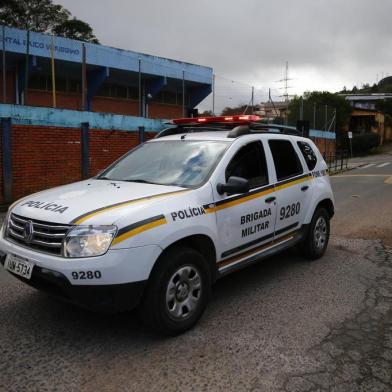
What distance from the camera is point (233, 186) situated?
3.96m

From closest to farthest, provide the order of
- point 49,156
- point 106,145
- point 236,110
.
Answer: point 49,156
point 106,145
point 236,110

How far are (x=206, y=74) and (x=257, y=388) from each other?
1193 inches

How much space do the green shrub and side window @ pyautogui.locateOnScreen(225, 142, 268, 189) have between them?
148ft

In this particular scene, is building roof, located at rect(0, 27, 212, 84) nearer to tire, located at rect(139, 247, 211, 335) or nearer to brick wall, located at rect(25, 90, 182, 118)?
brick wall, located at rect(25, 90, 182, 118)

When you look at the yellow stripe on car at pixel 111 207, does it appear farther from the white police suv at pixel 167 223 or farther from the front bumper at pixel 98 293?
the front bumper at pixel 98 293

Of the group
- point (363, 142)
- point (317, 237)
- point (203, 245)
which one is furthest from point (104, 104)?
point (363, 142)

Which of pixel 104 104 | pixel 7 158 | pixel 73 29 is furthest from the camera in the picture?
pixel 73 29

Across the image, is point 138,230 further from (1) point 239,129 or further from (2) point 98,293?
(1) point 239,129

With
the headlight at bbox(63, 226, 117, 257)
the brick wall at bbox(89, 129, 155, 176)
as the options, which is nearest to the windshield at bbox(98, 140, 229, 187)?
the headlight at bbox(63, 226, 117, 257)

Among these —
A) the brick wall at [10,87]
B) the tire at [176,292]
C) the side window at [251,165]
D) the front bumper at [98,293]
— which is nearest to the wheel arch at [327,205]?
the side window at [251,165]

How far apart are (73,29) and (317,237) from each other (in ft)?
128

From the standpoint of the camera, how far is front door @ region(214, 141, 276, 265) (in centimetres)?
409

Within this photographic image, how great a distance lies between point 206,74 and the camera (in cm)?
3156

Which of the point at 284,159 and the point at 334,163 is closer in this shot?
the point at 284,159
